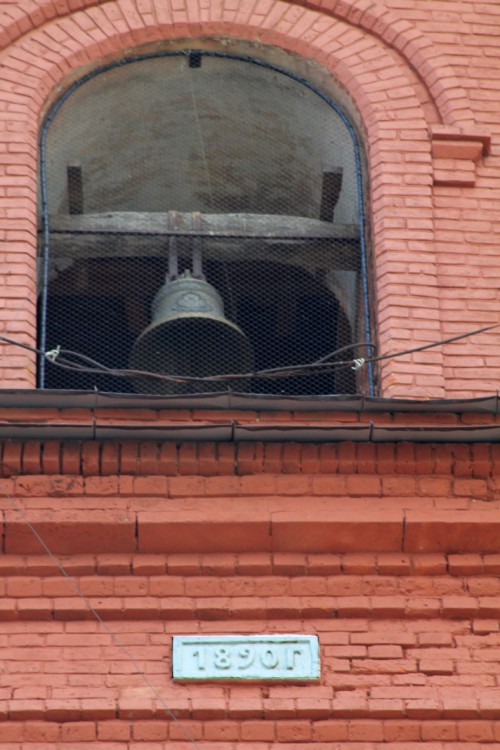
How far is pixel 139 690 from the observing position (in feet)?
26.4

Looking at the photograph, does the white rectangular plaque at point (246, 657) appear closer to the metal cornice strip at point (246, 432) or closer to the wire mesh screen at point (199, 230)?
the metal cornice strip at point (246, 432)

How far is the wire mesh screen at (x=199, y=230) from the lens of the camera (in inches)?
385

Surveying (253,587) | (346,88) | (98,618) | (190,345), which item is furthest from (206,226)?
(98,618)

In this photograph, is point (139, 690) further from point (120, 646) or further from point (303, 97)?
point (303, 97)

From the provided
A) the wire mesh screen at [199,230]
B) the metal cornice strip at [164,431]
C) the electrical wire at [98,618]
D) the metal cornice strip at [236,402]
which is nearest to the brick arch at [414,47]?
the wire mesh screen at [199,230]

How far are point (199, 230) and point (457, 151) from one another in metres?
1.27

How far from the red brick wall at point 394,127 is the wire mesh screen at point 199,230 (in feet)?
0.62

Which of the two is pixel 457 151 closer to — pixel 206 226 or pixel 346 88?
pixel 346 88

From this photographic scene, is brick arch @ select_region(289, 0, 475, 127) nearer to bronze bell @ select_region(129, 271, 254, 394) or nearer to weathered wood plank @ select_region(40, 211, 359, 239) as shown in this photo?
weathered wood plank @ select_region(40, 211, 359, 239)

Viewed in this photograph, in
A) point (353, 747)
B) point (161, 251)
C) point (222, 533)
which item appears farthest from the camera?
point (161, 251)

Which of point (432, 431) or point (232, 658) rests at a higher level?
point (432, 431)

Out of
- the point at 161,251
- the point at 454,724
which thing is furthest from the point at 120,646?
the point at 161,251

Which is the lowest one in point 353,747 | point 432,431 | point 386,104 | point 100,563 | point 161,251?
point 353,747

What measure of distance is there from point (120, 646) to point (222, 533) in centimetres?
63
